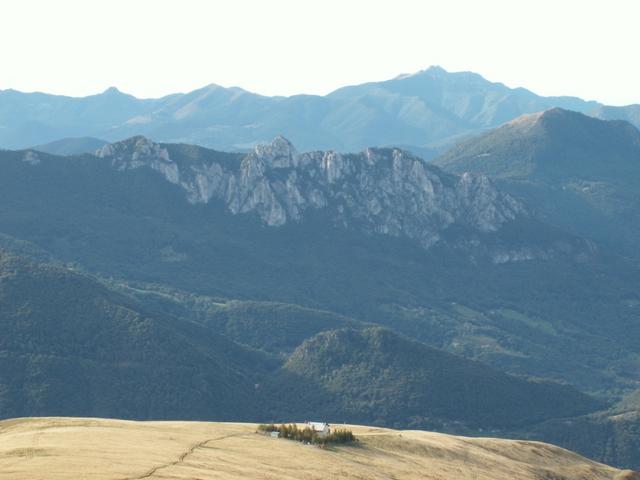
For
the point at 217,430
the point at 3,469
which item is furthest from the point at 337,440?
the point at 3,469

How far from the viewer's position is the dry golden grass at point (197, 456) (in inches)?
5344

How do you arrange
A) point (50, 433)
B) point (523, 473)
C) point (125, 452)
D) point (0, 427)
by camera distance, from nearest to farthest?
point (125, 452), point (50, 433), point (0, 427), point (523, 473)

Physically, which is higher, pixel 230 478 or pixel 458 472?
pixel 230 478

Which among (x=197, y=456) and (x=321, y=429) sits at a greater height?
(x=197, y=456)

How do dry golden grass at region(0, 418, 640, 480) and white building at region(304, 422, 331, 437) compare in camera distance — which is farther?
white building at region(304, 422, 331, 437)

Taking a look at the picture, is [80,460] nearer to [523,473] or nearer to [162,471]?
[162,471]

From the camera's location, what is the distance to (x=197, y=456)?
15225cm

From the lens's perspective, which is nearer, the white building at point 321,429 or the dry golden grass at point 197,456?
the dry golden grass at point 197,456

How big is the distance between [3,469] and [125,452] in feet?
69.3

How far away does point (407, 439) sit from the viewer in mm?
199875

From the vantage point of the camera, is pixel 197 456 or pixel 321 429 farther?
pixel 321 429

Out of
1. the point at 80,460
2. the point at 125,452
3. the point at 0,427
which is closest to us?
the point at 80,460

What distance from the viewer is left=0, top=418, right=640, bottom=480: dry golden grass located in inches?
5344

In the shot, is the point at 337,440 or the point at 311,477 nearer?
the point at 311,477
